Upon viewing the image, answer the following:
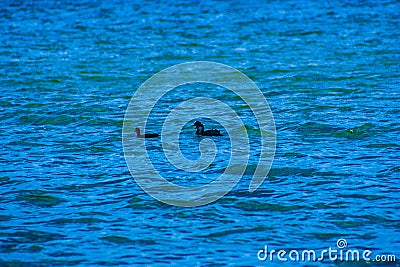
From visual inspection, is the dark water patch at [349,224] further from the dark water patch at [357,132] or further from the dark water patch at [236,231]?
the dark water patch at [357,132]

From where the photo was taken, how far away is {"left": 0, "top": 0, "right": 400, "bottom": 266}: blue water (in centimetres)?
822

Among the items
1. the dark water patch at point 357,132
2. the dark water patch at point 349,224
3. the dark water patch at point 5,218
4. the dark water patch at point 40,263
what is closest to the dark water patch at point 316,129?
the dark water patch at point 357,132

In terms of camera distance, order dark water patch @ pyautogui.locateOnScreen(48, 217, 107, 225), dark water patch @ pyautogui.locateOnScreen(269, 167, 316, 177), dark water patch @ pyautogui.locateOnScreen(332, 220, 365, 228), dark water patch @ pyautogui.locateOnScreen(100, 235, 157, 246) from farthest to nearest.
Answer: dark water patch @ pyautogui.locateOnScreen(269, 167, 316, 177), dark water patch @ pyautogui.locateOnScreen(48, 217, 107, 225), dark water patch @ pyautogui.locateOnScreen(332, 220, 365, 228), dark water patch @ pyautogui.locateOnScreen(100, 235, 157, 246)

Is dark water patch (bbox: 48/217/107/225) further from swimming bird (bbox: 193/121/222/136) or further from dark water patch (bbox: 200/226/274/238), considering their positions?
swimming bird (bbox: 193/121/222/136)

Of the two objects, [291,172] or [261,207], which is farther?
[291,172]

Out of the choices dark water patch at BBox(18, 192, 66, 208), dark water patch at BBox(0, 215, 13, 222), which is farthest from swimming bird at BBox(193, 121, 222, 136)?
dark water patch at BBox(0, 215, 13, 222)

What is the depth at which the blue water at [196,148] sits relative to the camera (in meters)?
8.22

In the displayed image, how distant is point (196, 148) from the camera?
1153cm

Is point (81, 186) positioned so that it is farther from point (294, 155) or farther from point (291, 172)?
point (294, 155)

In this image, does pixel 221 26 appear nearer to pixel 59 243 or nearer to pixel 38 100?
pixel 38 100

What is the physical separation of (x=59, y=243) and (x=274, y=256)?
2202mm

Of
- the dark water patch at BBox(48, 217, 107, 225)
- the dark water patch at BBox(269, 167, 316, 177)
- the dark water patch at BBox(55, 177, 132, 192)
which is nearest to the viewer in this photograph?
the dark water patch at BBox(48, 217, 107, 225)

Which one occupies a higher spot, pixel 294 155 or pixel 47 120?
pixel 47 120

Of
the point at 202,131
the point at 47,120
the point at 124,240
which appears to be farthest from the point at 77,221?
the point at 47,120
